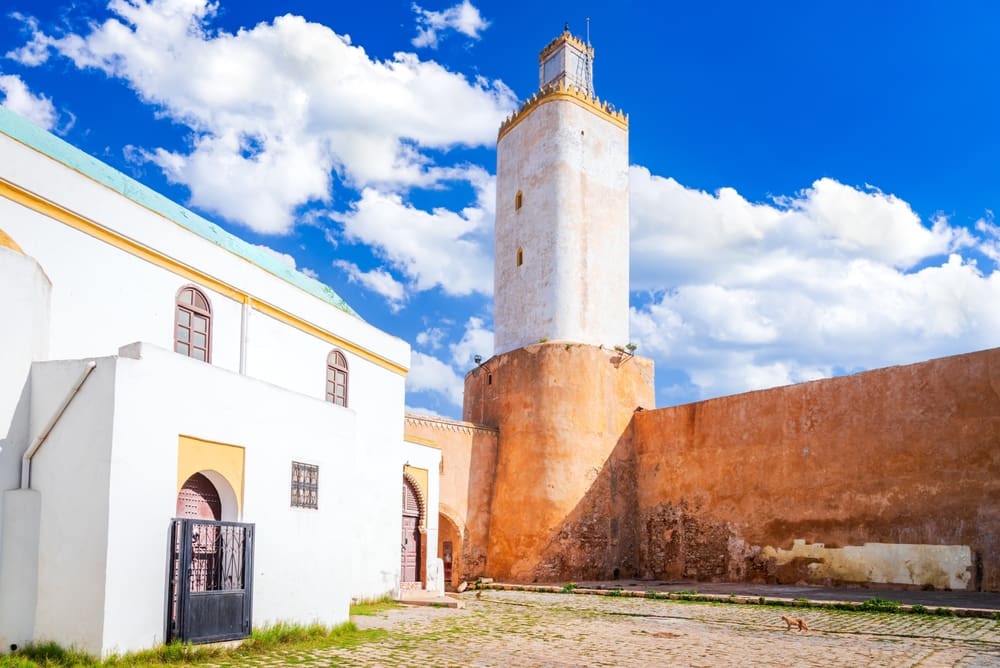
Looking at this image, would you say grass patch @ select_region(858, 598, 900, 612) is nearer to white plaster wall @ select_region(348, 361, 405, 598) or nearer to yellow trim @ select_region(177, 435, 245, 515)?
white plaster wall @ select_region(348, 361, 405, 598)

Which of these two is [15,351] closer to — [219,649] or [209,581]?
[209,581]

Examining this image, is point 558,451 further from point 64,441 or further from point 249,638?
Answer: point 64,441

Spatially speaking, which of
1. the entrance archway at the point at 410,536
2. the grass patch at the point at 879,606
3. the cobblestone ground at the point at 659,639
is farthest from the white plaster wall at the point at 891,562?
the entrance archway at the point at 410,536

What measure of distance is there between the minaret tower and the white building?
35.3ft

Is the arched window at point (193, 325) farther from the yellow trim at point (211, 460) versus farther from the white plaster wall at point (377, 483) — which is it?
the white plaster wall at point (377, 483)

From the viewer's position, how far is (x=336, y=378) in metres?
14.7

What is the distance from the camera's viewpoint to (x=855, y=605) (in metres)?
14.2

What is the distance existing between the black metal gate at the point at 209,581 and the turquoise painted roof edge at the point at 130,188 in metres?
4.09

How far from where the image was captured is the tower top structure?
2669cm

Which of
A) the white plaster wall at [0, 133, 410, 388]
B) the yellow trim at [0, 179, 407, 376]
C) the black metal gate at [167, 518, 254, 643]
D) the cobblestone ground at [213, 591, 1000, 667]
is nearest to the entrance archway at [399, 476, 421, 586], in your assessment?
the cobblestone ground at [213, 591, 1000, 667]

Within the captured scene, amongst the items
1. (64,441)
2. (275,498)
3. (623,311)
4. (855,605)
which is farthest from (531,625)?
(623,311)

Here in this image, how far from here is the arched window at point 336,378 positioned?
1441 centimetres

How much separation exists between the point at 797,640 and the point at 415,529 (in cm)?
836

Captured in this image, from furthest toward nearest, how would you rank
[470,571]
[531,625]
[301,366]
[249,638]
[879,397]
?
[470,571], [879,397], [301,366], [531,625], [249,638]
